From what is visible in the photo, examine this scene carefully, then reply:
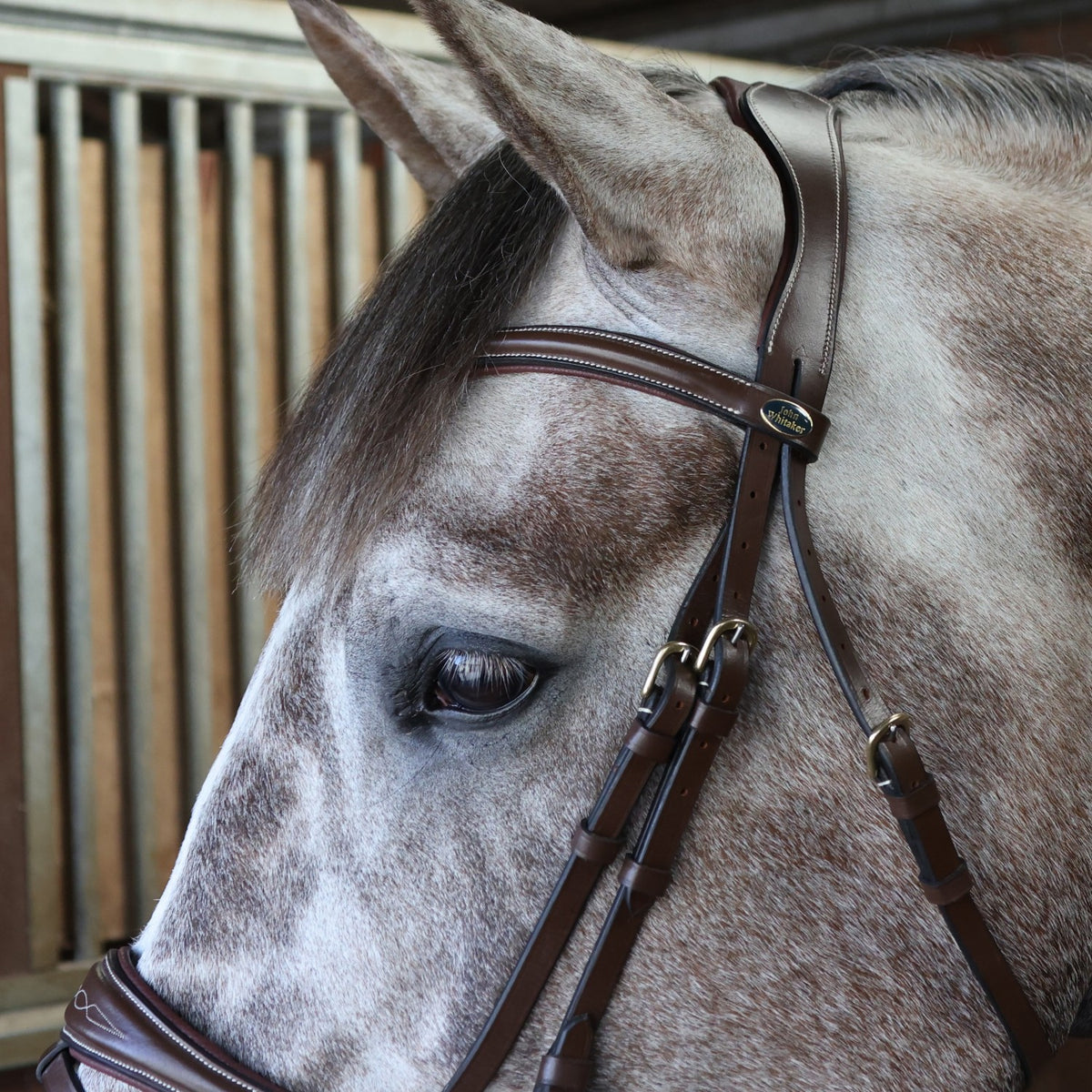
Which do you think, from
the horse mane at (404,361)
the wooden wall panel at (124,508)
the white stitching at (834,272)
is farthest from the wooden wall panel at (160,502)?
the white stitching at (834,272)

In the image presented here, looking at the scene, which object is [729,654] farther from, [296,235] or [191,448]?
[296,235]

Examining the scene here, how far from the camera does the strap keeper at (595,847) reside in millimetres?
595

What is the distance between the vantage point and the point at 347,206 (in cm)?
164

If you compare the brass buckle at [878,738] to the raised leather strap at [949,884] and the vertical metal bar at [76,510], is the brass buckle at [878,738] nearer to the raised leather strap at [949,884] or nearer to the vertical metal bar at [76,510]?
the raised leather strap at [949,884]

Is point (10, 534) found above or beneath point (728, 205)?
beneath

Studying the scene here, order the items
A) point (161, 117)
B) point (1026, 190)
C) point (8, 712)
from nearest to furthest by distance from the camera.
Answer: point (1026, 190), point (8, 712), point (161, 117)

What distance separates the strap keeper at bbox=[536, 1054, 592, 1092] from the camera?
1.95ft

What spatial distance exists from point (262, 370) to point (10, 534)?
44cm

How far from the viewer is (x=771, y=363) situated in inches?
23.9

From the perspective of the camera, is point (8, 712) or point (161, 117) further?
point (161, 117)

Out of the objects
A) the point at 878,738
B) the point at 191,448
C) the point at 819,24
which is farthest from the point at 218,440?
the point at 819,24

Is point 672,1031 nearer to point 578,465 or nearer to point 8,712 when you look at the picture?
point 578,465

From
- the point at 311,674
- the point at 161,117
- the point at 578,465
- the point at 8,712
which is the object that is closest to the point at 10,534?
the point at 8,712

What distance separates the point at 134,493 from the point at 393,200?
0.63m
